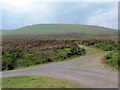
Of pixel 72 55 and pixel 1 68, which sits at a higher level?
pixel 72 55

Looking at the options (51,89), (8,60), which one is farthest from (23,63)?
(51,89)

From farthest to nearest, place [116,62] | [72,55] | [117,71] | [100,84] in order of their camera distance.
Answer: [72,55]
[116,62]
[117,71]
[100,84]

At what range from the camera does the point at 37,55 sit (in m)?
21.0

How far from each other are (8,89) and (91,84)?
17.4 feet

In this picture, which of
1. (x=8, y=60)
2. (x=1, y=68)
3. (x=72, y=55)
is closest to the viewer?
(x=1, y=68)

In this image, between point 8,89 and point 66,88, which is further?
point 8,89

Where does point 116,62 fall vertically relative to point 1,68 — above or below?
above

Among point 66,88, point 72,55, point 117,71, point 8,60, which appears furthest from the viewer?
point 72,55

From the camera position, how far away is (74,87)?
7.90 m

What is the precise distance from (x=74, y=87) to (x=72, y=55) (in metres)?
12.8

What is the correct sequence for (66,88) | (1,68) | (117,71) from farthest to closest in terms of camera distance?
(1,68), (117,71), (66,88)

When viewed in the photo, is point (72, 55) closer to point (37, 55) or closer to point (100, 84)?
point (37, 55)

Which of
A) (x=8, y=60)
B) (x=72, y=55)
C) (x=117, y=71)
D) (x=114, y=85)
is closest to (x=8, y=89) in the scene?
(x=114, y=85)

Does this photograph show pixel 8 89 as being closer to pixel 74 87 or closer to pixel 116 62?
pixel 74 87
